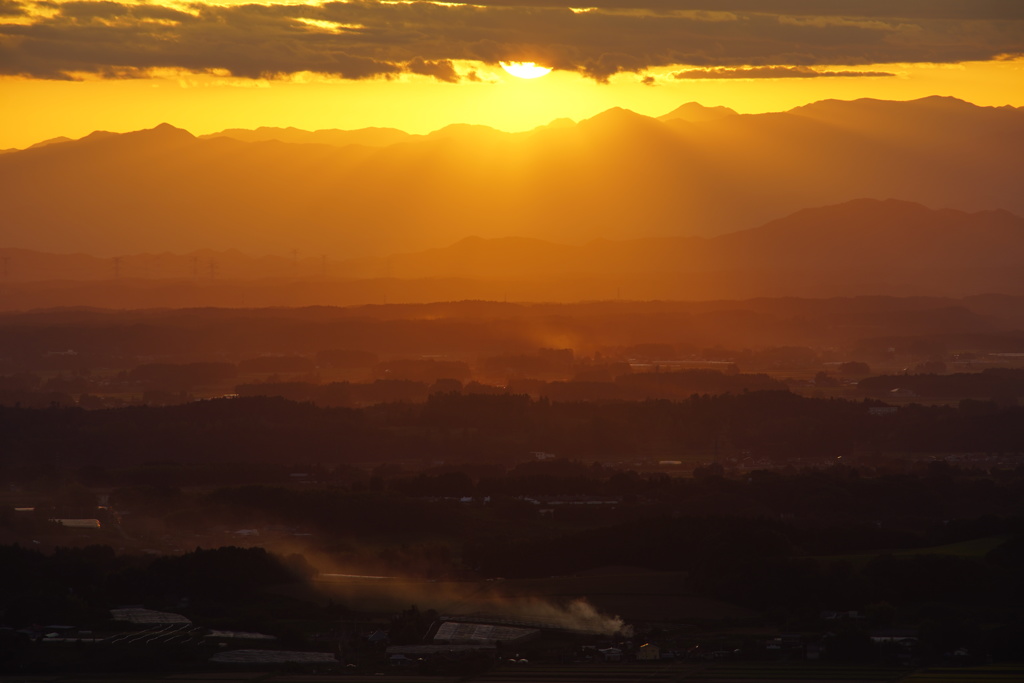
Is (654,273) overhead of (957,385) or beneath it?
overhead

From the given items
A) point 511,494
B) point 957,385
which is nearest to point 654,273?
point 957,385

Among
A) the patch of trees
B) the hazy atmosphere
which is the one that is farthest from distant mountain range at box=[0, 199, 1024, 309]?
the patch of trees

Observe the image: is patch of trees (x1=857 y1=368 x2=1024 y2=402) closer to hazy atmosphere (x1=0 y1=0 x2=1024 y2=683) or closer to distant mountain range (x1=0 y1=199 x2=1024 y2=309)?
hazy atmosphere (x1=0 y1=0 x2=1024 y2=683)

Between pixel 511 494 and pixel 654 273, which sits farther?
pixel 654 273

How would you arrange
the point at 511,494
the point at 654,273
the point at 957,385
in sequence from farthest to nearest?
the point at 654,273
the point at 957,385
the point at 511,494

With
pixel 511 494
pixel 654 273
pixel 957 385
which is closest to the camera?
pixel 511 494

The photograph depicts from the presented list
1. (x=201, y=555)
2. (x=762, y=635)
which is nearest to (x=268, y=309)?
(x=201, y=555)

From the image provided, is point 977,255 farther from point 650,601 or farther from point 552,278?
point 650,601

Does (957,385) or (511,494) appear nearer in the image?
(511,494)

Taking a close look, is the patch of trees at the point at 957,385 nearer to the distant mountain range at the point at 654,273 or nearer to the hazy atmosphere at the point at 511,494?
the hazy atmosphere at the point at 511,494

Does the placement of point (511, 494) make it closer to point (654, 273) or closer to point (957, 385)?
point (957, 385)
